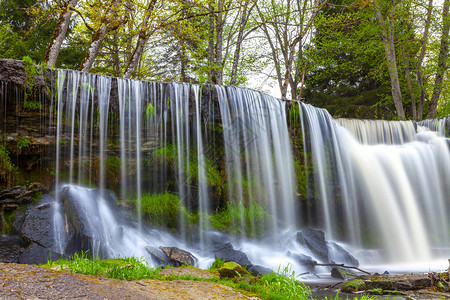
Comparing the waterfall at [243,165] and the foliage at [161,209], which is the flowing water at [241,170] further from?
the foliage at [161,209]

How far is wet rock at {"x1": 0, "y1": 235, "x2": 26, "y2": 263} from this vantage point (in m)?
5.86

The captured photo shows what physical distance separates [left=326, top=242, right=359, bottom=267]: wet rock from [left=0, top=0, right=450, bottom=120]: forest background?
857 centimetres

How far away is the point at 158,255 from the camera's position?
7008mm

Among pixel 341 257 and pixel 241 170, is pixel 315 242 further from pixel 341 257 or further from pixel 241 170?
pixel 241 170

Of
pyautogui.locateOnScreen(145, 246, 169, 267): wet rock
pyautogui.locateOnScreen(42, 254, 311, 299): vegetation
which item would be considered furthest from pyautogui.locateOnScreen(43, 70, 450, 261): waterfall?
pyautogui.locateOnScreen(42, 254, 311, 299): vegetation

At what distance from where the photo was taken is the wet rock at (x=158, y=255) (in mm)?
6789

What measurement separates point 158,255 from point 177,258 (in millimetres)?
475

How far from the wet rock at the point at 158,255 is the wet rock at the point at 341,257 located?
17.3 feet

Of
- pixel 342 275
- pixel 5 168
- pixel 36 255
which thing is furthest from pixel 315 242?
pixel 5 168

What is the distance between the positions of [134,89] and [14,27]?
12170 millimetres

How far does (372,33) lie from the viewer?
18312mm

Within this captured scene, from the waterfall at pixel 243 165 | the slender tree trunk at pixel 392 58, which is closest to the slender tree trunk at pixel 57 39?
the waterfall at pixel 243 165

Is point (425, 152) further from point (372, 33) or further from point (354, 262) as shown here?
point (372, 33)

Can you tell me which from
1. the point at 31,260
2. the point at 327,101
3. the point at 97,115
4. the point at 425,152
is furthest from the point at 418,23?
the point at 31,260
